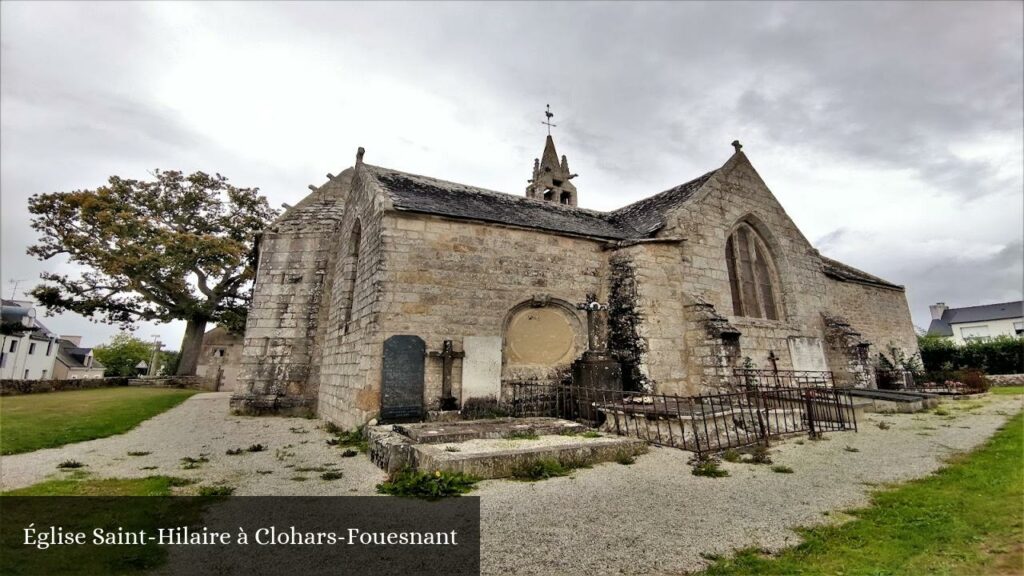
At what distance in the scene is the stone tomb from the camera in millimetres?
5520

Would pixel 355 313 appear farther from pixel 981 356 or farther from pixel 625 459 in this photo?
pixel 981 356

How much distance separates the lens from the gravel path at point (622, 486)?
134 inches

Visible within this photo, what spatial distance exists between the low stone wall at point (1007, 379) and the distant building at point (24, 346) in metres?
53.2

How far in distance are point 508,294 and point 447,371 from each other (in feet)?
8.01

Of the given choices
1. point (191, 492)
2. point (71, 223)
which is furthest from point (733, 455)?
point (71, 223)

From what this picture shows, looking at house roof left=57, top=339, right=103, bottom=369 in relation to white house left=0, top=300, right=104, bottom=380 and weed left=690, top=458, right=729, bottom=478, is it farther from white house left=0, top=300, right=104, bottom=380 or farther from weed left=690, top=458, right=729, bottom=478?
weed left=690, top=458, right=729, bottom=478

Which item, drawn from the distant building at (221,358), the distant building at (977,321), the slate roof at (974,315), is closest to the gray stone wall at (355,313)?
the distant building at (221,358)

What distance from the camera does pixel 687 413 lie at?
7508 mm

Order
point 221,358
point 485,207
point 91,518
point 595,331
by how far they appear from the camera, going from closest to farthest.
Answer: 1. point 91,518
2. point 595,331
3. point 485,207
4. point 221,358

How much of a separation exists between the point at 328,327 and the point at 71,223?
2023 centimetres

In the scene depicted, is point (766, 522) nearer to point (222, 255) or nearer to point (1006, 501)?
point (1006, 501)

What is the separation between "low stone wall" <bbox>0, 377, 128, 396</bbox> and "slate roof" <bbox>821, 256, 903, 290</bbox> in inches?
1396

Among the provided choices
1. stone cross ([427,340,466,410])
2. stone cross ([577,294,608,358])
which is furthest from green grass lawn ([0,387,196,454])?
stone cross ([577,294,608,358])

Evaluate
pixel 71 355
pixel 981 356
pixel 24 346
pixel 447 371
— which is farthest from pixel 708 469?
pixel 71 355
